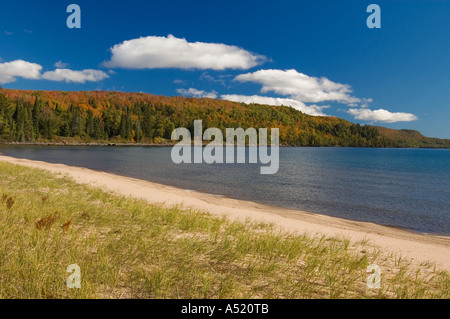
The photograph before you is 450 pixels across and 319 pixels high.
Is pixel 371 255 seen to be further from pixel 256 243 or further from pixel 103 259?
pixel 103 259

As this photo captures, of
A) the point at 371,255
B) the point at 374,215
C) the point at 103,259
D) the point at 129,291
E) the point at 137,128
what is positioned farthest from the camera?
the point at 137,128

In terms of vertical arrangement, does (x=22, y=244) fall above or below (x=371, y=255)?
above

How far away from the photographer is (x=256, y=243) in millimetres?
8125

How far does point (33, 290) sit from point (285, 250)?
5.80 metres

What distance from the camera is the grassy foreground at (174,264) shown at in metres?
5.07

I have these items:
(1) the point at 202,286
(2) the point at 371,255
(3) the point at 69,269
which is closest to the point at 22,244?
(3) the point at 69,269

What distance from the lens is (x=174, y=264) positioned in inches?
250

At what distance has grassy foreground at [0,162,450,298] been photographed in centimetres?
507
